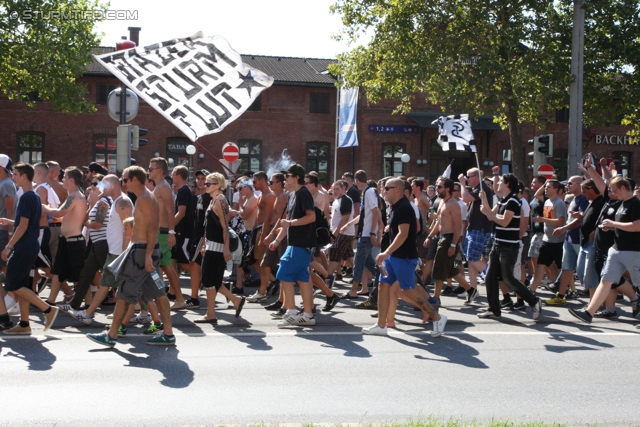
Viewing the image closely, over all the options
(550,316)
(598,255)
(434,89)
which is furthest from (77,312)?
(434,89)

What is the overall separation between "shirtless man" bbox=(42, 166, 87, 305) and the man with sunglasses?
390cm

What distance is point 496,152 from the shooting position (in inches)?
1742

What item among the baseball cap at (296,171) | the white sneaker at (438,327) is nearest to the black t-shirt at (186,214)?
the baseball cap at (296,171)

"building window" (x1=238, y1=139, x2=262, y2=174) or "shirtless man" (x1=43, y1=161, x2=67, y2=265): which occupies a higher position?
"building window" (x1=238, y1=139, x2=262, y2=174)

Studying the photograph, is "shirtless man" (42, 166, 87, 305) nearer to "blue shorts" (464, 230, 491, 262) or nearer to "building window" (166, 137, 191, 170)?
"blue shorts" (464, 230, 491, 262)

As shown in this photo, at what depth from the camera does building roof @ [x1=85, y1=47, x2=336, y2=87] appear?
42.6m

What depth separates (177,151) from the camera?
42.2m

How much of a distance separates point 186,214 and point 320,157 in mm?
32174

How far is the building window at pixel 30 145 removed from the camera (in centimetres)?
4075

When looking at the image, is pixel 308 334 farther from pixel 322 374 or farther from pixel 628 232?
pixel 628 232

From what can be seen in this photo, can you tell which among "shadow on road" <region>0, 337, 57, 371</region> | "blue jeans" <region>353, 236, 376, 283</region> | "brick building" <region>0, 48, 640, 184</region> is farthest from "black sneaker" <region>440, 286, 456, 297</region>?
"brick building" <region>0, 48, 640, 184</region>

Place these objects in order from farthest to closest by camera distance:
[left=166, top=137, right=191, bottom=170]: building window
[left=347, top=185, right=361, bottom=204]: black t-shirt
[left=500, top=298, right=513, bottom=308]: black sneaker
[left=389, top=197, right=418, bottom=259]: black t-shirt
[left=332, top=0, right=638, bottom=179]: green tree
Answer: [left=166, top=137, right=191, bottom=170]: building window → [left=332, top=0, right=638, bottom=179]: green tree → [left=347, top=185, right=361, bottom=204]: black t-shirt → [left=500, top=298, right=513, bottom=308]: black sneaker → [left=389, top=197, right=418, bottom=259]: black t-shirt

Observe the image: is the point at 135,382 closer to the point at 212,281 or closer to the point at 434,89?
the point at 212,281

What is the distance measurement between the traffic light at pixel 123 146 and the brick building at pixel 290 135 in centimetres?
2402
